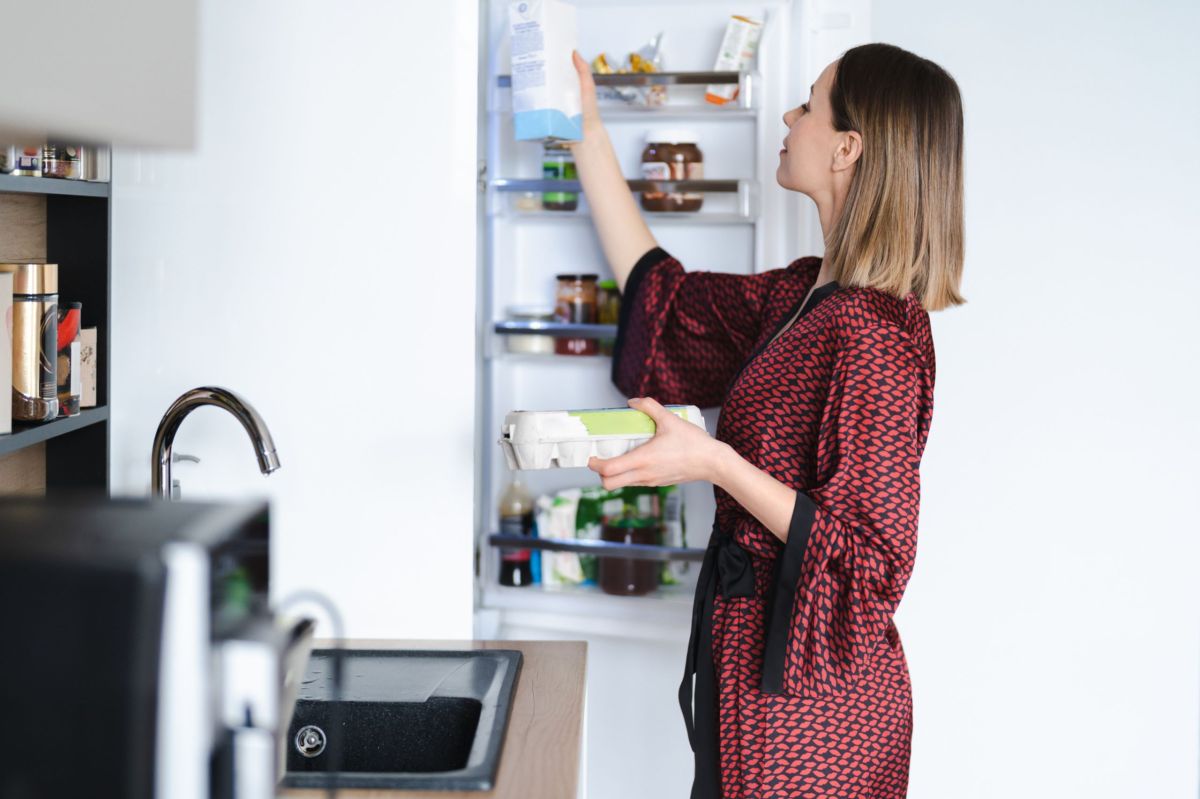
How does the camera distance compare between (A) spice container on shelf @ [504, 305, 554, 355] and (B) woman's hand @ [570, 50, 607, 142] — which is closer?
(B) woman's hand @ [570, 50, 607, 142]

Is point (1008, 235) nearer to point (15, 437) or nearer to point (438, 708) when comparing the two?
point (438, 708)

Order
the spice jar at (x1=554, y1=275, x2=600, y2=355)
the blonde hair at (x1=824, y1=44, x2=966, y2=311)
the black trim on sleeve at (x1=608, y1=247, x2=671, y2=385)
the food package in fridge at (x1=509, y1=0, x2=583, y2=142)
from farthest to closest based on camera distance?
the spice jar at (x1=554, y1=275, x2=600, y2=355)
the black trim on sleeve at (x1=608, y1=247, x2=671, y2=385)
the food package in fridge at (x1=509, y1=0, x2=583, y2=142)
the blonde hair at (x1=824, y1=44, x2=966, y2=311)

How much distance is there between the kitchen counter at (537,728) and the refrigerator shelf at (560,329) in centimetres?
60

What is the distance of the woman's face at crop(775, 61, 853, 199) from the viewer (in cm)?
166

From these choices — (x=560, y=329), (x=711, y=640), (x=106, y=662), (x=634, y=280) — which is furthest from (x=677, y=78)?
(x=106, y=662)

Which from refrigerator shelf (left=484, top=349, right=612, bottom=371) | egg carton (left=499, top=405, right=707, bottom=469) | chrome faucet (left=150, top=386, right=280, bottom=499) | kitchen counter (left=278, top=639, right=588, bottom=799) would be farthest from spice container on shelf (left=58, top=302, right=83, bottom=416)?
refrigerator shelf (left=484, top=349, right=612, bottom=371)

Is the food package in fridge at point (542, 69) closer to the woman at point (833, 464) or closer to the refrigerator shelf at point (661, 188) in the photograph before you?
the refrigerator shelf at point (661, 188)

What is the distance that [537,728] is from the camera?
1250mm

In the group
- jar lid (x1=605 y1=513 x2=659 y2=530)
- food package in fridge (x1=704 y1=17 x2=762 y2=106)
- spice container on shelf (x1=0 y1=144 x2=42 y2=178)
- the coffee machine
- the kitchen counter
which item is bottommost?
the kitchen counter

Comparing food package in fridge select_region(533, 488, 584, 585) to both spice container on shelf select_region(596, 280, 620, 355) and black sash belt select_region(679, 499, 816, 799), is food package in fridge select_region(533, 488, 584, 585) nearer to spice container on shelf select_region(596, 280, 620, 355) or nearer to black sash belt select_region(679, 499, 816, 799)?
spice container on shelf select_region(596, 280, 620, 355)

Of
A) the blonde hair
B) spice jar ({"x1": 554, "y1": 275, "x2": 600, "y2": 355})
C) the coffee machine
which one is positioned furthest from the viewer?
spice jar ({"x1": 554, "y1": 275, "x2": 600, "y2": 355})

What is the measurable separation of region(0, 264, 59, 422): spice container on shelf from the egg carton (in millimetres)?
582

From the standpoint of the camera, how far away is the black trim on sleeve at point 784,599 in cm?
149

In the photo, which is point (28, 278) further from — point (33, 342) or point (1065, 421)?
point (1065, 421)
